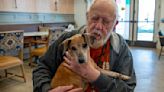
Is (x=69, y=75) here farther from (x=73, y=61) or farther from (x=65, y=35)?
(x=65, y=35)

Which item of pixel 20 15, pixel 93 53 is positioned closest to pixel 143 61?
pixel 20 15

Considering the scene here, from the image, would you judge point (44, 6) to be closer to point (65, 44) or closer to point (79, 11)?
point (79, 11)

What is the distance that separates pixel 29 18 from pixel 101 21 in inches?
194

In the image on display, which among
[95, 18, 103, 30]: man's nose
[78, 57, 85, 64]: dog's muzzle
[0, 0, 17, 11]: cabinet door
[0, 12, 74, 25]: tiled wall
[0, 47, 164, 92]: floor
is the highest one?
[0, 0, 17, 11]: cabinet door

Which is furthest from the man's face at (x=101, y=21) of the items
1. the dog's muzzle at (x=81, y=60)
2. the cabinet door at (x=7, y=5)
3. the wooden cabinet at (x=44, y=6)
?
the wooden cabinet at (x=44, y=6)

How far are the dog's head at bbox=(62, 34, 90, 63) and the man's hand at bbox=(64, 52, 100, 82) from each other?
0.06 m

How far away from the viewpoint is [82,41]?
4.34 ft

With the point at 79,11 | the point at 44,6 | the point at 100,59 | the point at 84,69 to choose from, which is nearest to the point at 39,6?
the point at 44,6

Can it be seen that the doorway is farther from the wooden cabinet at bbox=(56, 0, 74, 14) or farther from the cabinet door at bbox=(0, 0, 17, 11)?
the cabinet door at bbox=(0, 0, 17, 11)

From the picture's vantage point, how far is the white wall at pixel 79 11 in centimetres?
780

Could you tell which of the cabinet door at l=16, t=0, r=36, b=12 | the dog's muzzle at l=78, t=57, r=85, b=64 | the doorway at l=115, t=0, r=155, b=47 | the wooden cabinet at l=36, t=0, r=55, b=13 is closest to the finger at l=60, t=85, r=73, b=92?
the dog's muzzle at l=78, t=57, r=85, b=64

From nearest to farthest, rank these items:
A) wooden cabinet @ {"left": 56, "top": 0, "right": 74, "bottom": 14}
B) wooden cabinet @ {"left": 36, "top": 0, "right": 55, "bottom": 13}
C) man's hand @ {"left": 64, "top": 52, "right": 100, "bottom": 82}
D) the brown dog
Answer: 1. man's hand @ {"left": 64, "top": 52, "right": 100, "bottom": 82}
2. the brown dog
3. wooden cabinet @ {"left": 36, "top": 0, "right": 55, "bottom": 13}
4. wooden cabinet @ {"left": 56, "top": 0, "right": 74, "bottom": 14}

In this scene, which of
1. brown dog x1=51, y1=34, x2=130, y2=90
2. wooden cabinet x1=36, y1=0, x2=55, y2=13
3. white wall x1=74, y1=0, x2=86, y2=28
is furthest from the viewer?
white wall x1=74, y1=0, x2=86, y2=28

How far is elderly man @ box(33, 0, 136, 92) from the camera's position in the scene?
3.77 ft
